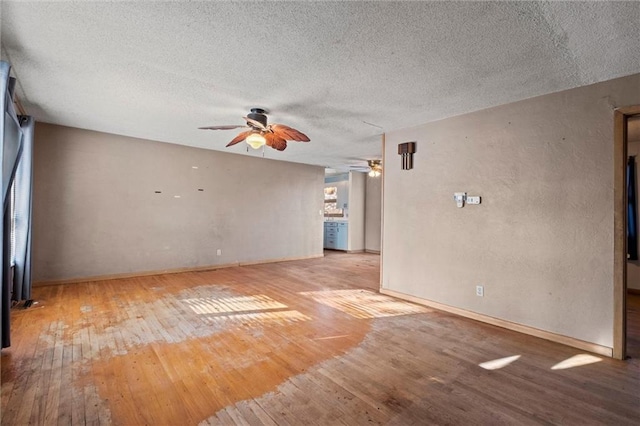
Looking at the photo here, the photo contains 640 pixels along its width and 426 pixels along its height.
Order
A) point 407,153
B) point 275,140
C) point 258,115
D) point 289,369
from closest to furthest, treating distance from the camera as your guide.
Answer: point 289,369 < point 258,115 < point 275,140 < point 407,153

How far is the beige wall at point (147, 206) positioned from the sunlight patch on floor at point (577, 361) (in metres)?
5.52

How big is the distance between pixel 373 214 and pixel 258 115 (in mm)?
6101

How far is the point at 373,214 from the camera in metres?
8.87

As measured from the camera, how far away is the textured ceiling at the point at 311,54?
1793 millimetres

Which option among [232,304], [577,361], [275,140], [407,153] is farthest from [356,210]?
[577,361]

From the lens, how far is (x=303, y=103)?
3.29 metres

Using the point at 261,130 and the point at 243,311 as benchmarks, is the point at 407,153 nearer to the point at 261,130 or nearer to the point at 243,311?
the point at 261,130

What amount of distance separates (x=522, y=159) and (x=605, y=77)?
0.88 metres

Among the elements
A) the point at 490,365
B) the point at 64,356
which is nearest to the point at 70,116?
the point at 64,356

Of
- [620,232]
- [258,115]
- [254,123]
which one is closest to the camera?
[620,232]

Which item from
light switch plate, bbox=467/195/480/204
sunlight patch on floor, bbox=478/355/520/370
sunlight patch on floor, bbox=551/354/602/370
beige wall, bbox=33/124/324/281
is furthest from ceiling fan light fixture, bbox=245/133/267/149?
sunlight patch on floor, bbox=551/354/602/370

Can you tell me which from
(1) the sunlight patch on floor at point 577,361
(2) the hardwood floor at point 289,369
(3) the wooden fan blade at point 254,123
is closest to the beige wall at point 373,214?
(2) the hardwood floor at point 289,369

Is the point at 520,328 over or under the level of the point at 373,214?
under

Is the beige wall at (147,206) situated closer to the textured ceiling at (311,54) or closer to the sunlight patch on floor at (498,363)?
the textured ceiling at (311,54)
